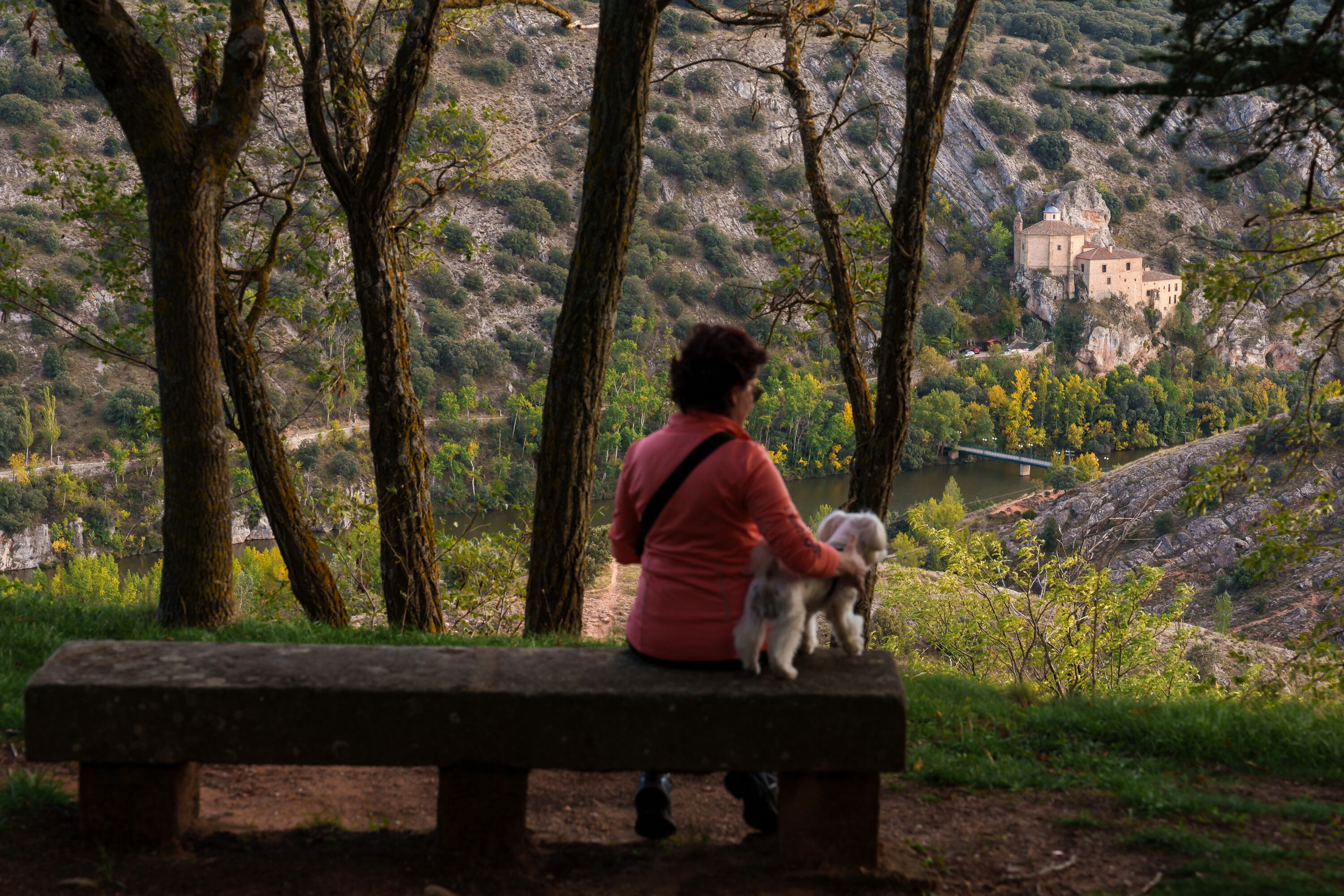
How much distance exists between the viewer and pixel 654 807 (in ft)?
9.36

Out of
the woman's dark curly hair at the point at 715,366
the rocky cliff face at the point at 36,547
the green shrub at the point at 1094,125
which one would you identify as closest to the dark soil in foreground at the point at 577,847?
the woman's dark curly hair at the point at 715,366

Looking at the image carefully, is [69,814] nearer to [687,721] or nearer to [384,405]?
[687,721]

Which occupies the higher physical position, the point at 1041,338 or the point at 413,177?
the point at 1041,338

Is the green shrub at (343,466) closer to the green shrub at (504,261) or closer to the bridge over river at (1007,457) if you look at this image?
the green shrub at (504,261)

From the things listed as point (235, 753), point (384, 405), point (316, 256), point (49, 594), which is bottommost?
point (49, 594)

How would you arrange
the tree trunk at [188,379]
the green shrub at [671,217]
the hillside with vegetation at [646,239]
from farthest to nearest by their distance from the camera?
1. the green shrub at [671,217]
2. the hillside with vegetation at [646,239]
3. the tree trunk at [188,379]

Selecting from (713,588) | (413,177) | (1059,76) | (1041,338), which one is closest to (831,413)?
(1041,338)

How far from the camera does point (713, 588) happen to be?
2598 mm

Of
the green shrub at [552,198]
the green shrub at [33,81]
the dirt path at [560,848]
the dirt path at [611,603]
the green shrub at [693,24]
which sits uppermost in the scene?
the green shrub at [693,24]

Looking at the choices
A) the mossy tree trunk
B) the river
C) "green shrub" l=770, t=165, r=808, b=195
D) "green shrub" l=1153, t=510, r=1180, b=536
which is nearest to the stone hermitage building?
the river

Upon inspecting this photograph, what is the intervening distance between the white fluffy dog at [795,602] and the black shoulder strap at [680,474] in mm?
259

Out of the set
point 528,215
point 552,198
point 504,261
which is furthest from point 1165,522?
point 552,198

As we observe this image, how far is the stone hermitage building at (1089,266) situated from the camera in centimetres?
8188

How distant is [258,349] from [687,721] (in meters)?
4.93
